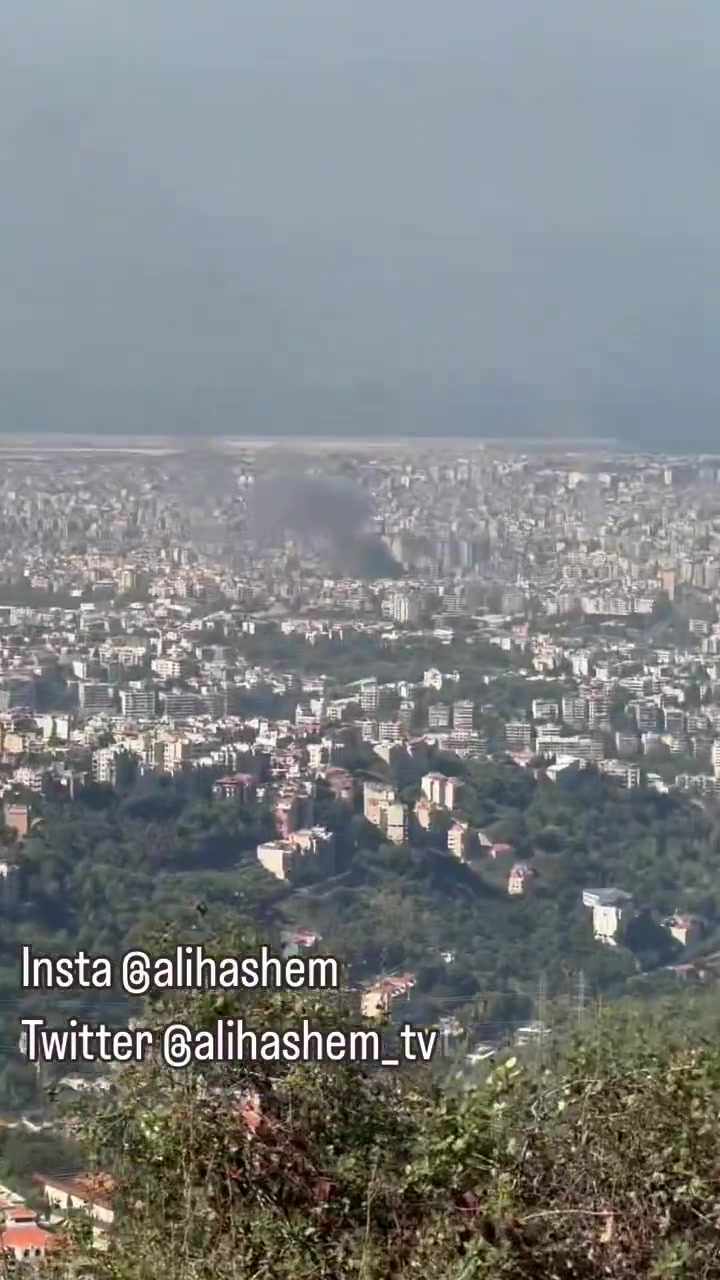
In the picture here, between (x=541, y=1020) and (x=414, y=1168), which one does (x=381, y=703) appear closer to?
(x=541, y=1020)

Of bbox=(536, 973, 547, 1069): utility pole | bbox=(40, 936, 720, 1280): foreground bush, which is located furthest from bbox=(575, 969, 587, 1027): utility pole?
bbox=(40, 936, 720, 1280): foreground bush

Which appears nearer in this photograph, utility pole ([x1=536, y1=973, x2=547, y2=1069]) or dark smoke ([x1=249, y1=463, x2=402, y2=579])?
utility pole ([x1=536, y1=973, x2=547, y2=1069])

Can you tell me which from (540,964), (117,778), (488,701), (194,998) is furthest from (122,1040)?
(488,701)

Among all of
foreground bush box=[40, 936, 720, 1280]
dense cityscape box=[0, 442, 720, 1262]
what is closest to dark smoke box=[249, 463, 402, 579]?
dense cityscape box=[0, 442, 720, 1262]

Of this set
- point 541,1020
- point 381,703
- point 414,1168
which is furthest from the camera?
point 381,703

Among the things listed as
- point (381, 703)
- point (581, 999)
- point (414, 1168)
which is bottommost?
point (581, 999)

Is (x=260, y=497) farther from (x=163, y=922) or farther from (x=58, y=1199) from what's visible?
(x=58, y=1199)

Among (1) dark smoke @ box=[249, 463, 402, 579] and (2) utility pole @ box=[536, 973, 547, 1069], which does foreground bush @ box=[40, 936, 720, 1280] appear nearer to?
(2) utility pole @ box=[536, 973, 547, 1069]

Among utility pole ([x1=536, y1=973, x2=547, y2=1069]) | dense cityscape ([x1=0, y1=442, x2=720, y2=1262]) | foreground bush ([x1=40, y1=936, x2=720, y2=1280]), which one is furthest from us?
dense cityscape ([x1=0, y1=442, x2=720, y2=1262])

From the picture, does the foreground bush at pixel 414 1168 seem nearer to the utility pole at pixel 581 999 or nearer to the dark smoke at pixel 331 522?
the utility pole at pixel 581 999

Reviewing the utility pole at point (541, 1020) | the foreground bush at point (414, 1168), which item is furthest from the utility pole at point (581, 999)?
the foreground bush at point (414, 1168)

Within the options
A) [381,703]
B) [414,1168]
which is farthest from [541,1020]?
[381,703]

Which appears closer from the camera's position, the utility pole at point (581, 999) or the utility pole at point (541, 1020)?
the utility pole at point (541, 1020)

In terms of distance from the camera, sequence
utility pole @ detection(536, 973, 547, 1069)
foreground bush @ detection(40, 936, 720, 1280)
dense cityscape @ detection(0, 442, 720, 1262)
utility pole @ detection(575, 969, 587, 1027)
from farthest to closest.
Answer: dense cityscape @ detection(0, 442, 720, 1262)
utility pole @ detection(575, 969, 587, 1027)
utility pole @ detection(536, 973, 547, 1069)
foreground bush @ detection(40, 936, 720, 1280)
